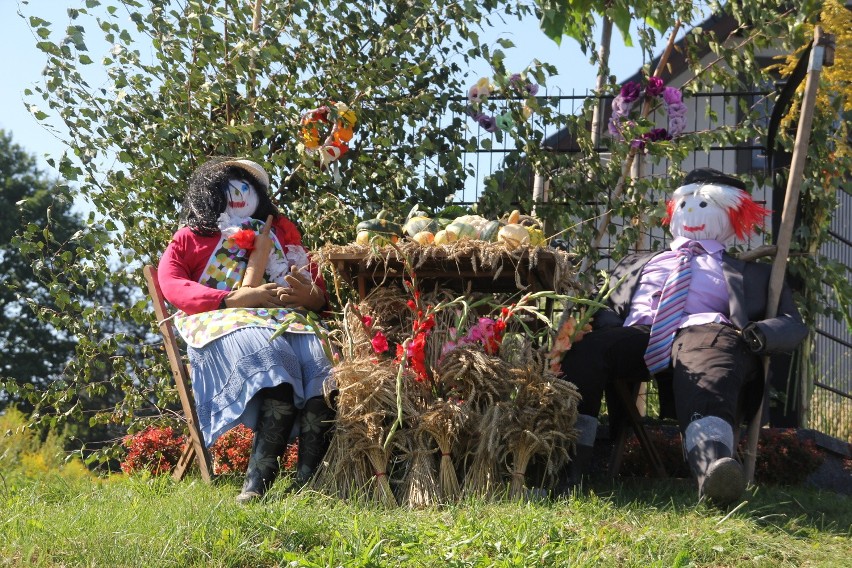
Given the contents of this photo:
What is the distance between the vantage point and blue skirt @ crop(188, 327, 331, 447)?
4.43 m

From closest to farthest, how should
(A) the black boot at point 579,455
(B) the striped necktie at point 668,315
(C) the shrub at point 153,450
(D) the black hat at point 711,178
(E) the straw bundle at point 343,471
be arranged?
(E) the straw bundle at point 343,471
(A) the black boot at point 579,455
(B) the striped necktie at point 668,315
(D) the black hat at point 711,178
(C) the shrub at point 153,450

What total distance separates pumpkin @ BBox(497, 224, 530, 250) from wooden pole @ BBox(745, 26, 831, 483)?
1.19 metres

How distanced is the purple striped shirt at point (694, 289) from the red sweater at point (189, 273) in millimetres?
1486

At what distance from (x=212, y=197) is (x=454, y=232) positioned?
122 cm

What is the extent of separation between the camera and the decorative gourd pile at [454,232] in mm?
4645

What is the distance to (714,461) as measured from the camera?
4.16 m

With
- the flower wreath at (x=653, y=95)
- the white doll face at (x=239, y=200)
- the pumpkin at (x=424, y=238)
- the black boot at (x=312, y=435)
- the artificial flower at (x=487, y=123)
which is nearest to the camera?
the black boot at (x=312, y=435)

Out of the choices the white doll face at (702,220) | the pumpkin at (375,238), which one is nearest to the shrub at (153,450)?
the pumpkin at (375,238)

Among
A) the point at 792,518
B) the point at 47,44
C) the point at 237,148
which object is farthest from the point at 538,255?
the point at 47,44

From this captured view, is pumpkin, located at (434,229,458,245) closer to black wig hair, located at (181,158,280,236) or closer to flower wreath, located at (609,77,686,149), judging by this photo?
black wig hair, located at (181,158,280,236)

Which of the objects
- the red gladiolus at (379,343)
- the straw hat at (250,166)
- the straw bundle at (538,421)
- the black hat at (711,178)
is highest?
the straw hat at (250,166)

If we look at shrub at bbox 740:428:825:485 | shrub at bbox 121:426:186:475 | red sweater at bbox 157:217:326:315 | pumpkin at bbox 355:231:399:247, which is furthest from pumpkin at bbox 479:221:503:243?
shrub at bbox 121:426:186:475

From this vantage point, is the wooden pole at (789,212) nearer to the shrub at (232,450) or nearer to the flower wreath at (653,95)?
the flower wreath at (653,95)

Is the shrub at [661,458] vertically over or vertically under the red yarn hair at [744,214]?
under
